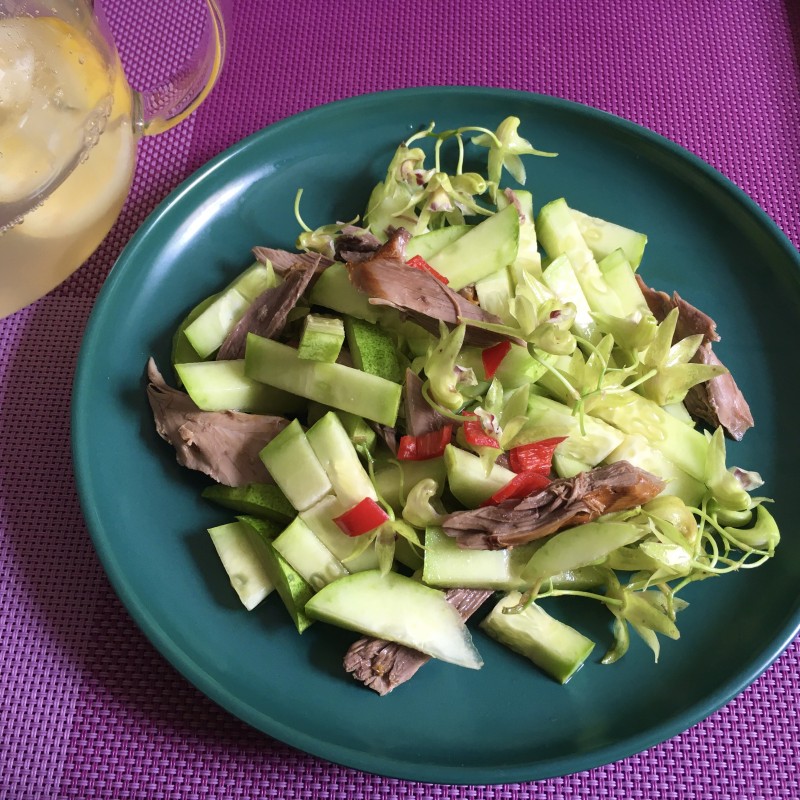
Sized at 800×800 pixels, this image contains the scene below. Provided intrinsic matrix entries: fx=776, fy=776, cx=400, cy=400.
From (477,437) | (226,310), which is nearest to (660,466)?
(477,437)

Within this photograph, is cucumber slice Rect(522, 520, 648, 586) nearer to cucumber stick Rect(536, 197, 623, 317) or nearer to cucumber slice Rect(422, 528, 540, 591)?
cucumber slice Rect(422, 528, 540, 591)

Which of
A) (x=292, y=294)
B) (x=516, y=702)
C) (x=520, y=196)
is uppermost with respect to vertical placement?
(x=520, y=196)

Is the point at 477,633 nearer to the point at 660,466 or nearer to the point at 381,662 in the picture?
the point at 381,662

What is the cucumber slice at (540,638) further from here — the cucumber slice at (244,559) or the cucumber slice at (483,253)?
the cucumber slice at (483,253)

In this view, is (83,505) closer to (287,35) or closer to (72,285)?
(72,285)

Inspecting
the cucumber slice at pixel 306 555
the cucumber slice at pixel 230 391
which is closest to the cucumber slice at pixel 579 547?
the cucumber slice at pixel 306 555

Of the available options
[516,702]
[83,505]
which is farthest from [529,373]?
[83,505]
